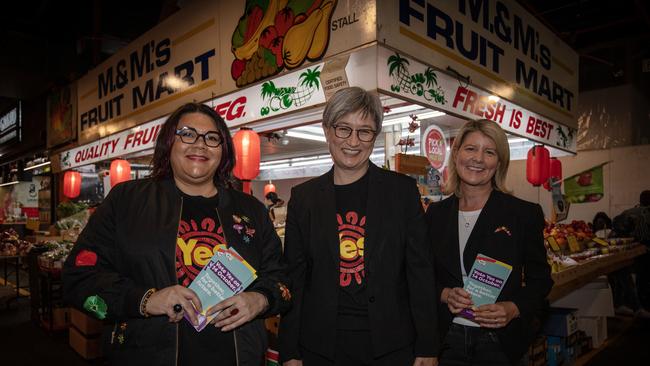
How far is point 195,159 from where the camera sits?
1677mm

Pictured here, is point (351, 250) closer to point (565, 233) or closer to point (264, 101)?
point (264, 101)

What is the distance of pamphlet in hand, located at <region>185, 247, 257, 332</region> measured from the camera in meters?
1.44

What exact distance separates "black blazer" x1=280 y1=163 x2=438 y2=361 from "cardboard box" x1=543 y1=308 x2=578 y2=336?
303 centimetres

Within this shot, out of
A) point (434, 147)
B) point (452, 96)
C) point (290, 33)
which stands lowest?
point (434, 147)

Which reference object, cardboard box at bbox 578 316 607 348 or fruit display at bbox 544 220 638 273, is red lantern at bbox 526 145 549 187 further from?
cardboard box at bbox 578 316 607 348

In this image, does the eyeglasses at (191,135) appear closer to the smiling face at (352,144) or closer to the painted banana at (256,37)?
the smiling face at (352,144)

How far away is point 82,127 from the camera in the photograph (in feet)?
24.1

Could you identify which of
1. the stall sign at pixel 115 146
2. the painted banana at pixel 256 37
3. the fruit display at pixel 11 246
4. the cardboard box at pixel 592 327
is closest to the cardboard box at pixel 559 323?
the cardboard box at pixel 592 327

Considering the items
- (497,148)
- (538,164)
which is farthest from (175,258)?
(538,164)

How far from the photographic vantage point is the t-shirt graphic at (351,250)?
1.71m

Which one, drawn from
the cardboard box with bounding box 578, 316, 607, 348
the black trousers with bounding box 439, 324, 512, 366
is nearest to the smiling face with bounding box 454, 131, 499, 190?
the black trousers with bounding box 439, 324, 512, 366

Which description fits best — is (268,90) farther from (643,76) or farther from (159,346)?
(643,76)

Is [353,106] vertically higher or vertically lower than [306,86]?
lower

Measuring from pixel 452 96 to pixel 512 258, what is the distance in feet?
7.46
